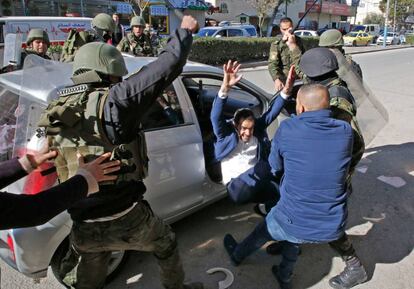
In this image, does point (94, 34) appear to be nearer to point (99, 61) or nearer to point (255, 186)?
point (255, 186)

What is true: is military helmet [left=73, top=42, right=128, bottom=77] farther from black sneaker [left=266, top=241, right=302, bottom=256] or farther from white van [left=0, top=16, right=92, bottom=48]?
white van [left=0, top=16, right=92, bottom=48]

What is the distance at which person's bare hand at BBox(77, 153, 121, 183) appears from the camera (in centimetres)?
157

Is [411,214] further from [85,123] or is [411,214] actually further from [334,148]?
[85,123]

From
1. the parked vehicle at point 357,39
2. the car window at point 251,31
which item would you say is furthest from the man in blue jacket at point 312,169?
the parked vehicle at point 357,39

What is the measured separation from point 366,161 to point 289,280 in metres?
3.05

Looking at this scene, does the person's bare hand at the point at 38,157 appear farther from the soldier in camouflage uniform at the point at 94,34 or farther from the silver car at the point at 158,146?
the soldier in camouflage uniform at the point at 94,34

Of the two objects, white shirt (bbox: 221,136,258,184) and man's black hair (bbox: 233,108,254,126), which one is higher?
man's black hair (bbox: 233,108,254,126)

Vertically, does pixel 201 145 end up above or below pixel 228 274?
above

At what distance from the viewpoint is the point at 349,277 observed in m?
2.73

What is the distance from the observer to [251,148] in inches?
124

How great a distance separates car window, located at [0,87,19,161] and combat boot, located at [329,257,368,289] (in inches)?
91.0

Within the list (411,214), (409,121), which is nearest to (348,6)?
(409,121)

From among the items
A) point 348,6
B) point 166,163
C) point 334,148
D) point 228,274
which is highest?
point 348,6

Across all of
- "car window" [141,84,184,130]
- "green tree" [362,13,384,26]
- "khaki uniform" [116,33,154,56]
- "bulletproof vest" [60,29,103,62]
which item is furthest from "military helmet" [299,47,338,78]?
"green tree" [362,13,384,26]
